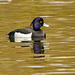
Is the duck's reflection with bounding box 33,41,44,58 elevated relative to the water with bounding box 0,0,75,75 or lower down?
lower down

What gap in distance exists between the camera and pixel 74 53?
13.9 metres

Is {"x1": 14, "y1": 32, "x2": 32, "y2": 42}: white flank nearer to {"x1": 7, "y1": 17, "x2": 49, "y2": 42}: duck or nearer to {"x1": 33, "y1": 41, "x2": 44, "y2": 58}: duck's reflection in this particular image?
{"x1": 7, "y1": 17, "x2": 49, "y2": 42}: duck

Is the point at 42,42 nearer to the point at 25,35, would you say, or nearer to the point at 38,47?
the point at 38,47

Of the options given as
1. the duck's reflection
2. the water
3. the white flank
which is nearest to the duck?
the white flank

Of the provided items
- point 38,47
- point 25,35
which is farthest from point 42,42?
point 25,35

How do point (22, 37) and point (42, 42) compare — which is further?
point (22, 37)

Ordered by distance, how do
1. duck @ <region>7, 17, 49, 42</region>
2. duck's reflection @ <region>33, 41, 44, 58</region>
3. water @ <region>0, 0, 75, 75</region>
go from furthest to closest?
duck @ <region>7, 17, 49, 42</region>, duck's reflection @ <region>33, 41, 44, 58</region>, water @ <region>0, 0, 75, 75</region>

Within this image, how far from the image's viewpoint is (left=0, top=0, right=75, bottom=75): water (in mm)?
12289

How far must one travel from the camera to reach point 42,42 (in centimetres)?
1606

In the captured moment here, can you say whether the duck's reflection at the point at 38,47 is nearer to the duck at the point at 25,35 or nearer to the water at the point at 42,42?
the water at the point at 42,42

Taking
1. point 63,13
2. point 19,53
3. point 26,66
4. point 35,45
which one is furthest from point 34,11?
point 26,66

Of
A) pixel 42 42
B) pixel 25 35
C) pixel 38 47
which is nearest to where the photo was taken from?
pixel 38 47

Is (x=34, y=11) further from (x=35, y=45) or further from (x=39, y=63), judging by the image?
(x=39, y=63)

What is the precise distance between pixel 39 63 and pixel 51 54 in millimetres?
1109
